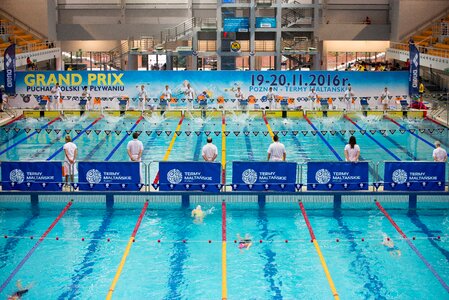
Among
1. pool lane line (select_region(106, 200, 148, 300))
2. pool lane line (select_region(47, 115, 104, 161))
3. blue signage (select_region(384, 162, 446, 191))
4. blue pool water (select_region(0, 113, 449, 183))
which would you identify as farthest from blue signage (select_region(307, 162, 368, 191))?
pool lane line (select_region(47, 115, 104, 161))

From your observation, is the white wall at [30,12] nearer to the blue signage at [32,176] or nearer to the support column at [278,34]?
the support column at [278,34]

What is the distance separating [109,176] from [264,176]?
304cm

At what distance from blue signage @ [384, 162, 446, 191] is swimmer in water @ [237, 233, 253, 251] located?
11.5 feet

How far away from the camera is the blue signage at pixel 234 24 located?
108ft

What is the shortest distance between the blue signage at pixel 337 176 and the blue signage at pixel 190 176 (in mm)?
1842

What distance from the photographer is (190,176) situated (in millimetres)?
13836

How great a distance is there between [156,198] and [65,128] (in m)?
10.0

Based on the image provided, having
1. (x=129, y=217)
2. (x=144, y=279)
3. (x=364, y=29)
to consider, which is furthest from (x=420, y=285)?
(x=364, y=29)

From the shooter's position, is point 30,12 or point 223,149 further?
point 30,12

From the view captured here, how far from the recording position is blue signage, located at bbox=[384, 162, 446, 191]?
13.8m

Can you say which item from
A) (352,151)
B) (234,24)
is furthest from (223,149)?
(234,24)

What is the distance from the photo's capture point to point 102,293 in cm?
958

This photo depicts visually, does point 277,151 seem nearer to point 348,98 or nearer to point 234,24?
point 348,98

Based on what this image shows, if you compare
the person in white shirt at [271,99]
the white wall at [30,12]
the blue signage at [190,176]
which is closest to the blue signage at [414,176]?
the blue signage at [190,176]
